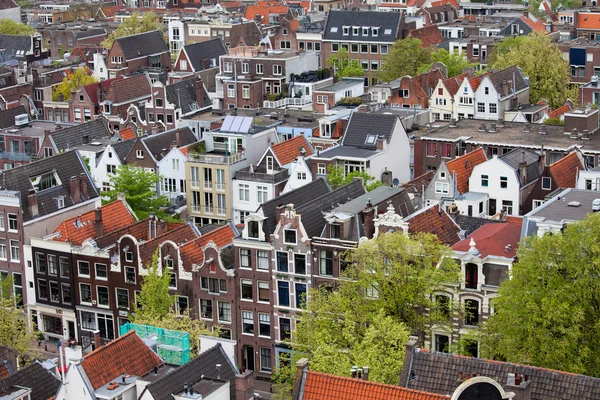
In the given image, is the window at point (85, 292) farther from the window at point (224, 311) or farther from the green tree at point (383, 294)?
the green tree at point (383, 294)

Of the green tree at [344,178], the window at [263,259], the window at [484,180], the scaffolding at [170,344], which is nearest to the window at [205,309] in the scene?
the window at [263,259]

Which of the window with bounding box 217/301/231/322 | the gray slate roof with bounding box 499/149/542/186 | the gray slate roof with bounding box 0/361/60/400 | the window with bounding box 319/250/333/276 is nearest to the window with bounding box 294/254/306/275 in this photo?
the window with bounding box 319/250/333/276

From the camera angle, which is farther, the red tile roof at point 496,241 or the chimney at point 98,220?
the chimney at point 98,220

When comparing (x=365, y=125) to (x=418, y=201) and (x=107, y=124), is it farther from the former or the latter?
(x=107, y=124)

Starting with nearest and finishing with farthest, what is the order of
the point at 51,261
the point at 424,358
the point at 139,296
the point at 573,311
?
1. the point at 424,358
2. the point at 573,311
3. the point at 139,296
4. the point at 51,261

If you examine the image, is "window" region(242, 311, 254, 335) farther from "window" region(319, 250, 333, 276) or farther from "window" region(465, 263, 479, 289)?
"window" region(465, 263, 479, 289)

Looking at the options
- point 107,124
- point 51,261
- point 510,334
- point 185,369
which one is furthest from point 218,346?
point 107,124
